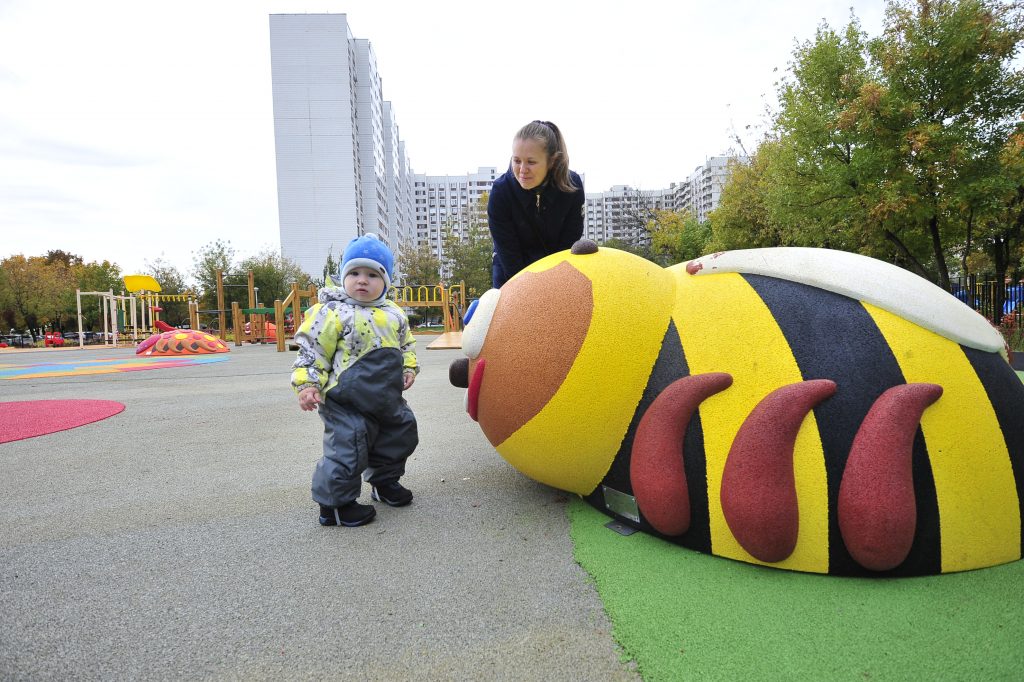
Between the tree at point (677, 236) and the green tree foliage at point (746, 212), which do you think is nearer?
the green tree foliage at point (746, 212)

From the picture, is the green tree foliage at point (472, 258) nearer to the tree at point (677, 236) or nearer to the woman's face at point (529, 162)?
the tree at point (677, 236)

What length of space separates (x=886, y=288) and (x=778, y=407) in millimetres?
656

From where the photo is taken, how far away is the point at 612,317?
2.13 metres

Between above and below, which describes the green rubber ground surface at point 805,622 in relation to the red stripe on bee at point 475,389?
below

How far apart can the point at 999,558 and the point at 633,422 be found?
4.29 ft

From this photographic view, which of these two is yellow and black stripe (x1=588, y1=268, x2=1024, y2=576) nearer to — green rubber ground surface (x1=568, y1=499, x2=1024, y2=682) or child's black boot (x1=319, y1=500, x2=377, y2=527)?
green rubber ground surface (x1=568, y1=499, x2=1024, y2=682)

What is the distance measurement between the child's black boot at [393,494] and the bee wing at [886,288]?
2017mm

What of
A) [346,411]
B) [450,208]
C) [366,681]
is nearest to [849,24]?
[346,411]

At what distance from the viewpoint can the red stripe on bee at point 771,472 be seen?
5.64 ft

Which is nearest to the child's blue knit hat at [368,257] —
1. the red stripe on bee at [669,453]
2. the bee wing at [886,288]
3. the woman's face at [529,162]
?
the woman's face at [529,162]

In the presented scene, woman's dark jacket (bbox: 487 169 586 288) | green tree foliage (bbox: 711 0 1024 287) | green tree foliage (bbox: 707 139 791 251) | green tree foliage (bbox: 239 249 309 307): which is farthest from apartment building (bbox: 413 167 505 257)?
woman's dark jacket (bbox: 487 169 586 288)

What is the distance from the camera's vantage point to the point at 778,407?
5.76 ft

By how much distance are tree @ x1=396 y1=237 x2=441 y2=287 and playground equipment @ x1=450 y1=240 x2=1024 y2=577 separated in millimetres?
40151

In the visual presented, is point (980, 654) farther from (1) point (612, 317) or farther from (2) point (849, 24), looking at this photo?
(2) point (849, 24)
